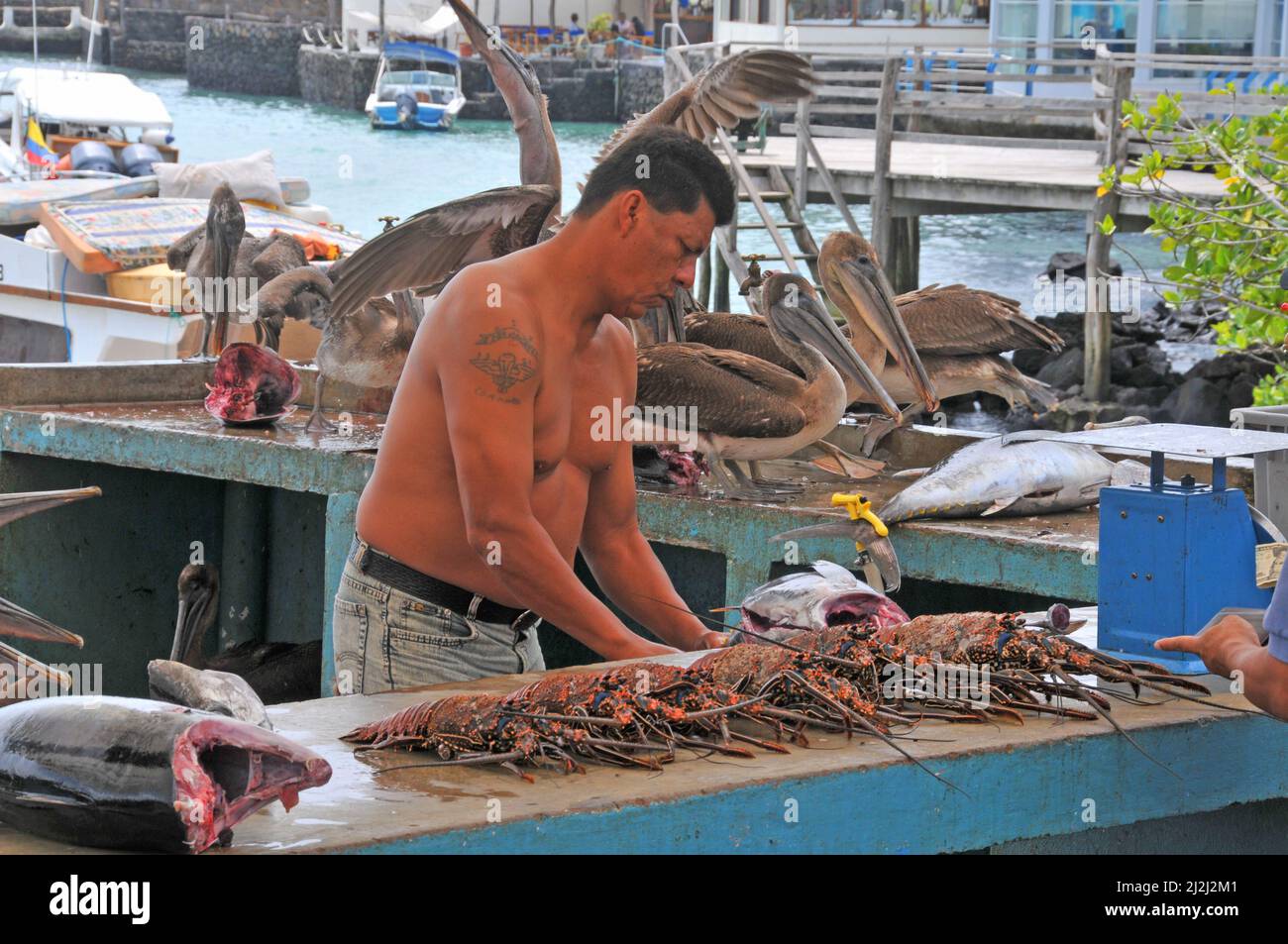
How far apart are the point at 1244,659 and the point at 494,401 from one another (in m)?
1.76

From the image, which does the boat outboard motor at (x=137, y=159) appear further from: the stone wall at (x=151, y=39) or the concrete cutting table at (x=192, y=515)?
the stone wall at (x=151, y=39)

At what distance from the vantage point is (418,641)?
4754 millimetres

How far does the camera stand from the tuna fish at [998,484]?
21.8 ft

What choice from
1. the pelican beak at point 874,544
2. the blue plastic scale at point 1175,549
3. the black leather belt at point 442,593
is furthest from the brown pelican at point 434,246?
the blue plastic scale at point 1175,549

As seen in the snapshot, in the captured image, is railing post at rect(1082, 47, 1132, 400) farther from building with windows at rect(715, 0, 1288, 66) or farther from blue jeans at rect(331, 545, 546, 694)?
blue jeans at rect(331, 545, 546, 694)

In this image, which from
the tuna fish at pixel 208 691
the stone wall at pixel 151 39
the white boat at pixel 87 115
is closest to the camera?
the tuna fish at pixel 208 691

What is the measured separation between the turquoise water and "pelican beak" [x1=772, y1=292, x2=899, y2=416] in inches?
1113

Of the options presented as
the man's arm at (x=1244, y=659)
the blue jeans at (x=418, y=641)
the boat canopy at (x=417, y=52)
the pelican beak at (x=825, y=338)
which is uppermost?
the boat canopy at (x=417, y=52)

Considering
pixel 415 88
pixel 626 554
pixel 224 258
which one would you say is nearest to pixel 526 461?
pixel 626 554

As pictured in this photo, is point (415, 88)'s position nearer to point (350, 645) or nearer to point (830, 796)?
point (350, 645)

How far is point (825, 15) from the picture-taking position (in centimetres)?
4716

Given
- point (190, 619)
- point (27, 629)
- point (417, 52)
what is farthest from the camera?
point (417, 52)

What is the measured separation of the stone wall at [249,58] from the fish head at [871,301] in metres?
81.1
